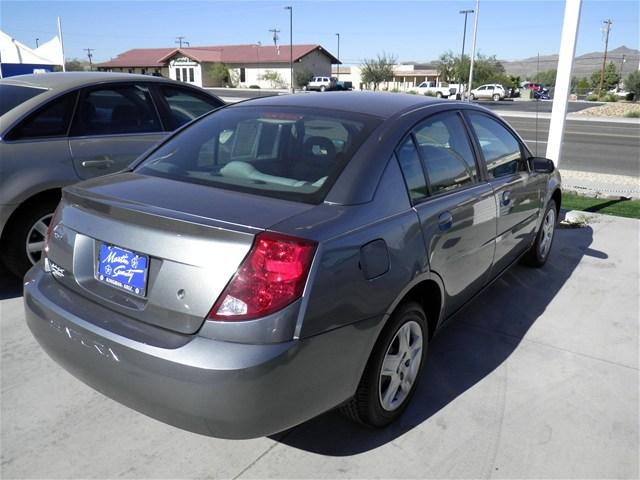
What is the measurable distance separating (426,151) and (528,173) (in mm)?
1729

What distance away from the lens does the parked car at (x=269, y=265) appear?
2.03 m

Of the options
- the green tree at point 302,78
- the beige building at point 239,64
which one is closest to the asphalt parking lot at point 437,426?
the green tree at point 302,78

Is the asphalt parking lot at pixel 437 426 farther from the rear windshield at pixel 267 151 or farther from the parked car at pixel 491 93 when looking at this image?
the parked car at pixel 491 93

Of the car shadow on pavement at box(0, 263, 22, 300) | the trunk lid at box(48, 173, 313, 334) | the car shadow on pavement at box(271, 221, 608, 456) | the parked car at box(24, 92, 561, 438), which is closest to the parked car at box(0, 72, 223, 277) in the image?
the car shadow on pavement at box(0, 263, 22, 300)

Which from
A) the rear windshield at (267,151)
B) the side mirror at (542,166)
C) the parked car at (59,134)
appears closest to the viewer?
the rear windshield at (267,151)

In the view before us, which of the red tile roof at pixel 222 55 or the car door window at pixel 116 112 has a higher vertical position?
the red tile roof at pixel 222 55

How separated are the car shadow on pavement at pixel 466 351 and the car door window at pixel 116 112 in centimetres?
322

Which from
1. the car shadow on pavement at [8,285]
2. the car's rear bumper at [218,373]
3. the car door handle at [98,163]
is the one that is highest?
the car door handle at [98,163]

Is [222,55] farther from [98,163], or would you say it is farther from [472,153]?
[472,153]

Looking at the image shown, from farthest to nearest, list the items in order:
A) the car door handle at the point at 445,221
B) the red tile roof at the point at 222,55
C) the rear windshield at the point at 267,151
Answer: the red tile roof at the point at 222,55, the car door handle at the point at 445,221, the rear windshield at the point at 267,151

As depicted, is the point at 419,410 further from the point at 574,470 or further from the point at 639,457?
the point at 639,457

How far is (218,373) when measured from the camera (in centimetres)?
197

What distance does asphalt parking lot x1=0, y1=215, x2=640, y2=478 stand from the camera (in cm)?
249

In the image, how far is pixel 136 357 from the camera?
212 cm
